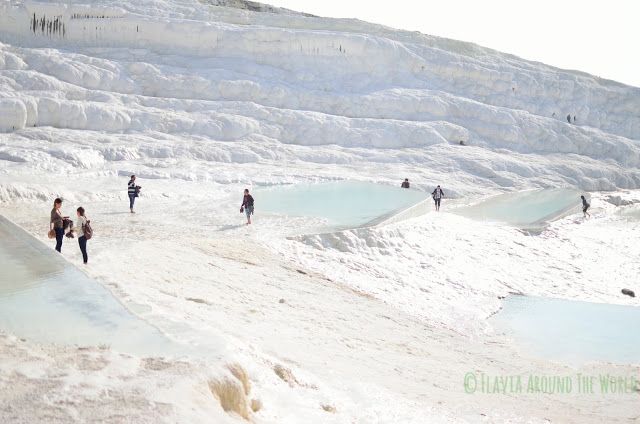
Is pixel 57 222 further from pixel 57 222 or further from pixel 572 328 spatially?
pixel 572 328

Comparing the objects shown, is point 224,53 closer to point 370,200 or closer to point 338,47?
point 338,47

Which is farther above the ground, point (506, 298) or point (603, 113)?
point (603, 113)

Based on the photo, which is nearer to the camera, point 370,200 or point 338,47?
point 370,200

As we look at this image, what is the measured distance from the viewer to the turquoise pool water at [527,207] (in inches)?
869

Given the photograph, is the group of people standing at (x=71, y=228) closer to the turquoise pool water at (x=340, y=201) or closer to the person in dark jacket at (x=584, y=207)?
the turquoise pool water at (x=340, y=201)

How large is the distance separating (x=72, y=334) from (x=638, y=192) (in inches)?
1174

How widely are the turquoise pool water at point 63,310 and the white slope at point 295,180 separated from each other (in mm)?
324

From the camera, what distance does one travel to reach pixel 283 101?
30125 mm

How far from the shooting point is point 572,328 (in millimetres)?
13391

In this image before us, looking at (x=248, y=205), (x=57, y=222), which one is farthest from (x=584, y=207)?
(x=57, y=222)

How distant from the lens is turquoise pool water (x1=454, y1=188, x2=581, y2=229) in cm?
2208

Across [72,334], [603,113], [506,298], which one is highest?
[603,113]

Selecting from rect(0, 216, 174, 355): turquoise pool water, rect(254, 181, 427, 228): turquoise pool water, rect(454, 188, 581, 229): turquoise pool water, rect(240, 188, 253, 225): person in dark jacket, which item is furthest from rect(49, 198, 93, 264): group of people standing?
rect(454, 188, 581, 229): turquoise pool water

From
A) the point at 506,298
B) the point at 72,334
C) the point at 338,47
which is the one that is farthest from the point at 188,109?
the point at 72,334
